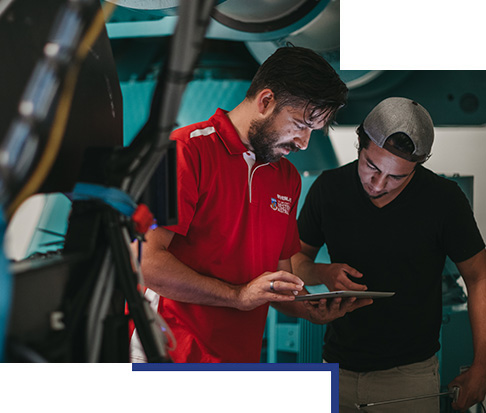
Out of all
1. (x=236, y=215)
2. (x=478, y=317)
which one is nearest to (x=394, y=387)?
(x=478, y=317)

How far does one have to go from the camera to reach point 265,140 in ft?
3.92

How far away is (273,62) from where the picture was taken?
1191 millimetres

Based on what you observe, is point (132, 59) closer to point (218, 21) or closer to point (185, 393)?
point (218, 21)

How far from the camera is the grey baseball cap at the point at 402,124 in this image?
4.01ft

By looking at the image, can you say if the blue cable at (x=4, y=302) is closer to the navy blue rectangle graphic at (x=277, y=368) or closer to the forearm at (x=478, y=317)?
the navy blue rectangle graphic at (x=277, y=368)

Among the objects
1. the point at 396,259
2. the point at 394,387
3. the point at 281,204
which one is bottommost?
the point at 394,387

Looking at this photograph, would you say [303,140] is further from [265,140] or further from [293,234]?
[293,234]

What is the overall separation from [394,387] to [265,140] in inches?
27.1

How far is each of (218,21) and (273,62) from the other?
0.54 ft

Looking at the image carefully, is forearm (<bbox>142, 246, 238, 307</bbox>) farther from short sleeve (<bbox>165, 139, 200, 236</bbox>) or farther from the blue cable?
the blue cable

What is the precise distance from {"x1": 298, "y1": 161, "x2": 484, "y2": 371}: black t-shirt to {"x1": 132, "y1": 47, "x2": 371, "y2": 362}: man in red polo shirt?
81 mm

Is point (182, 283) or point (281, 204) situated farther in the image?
point (281, 204)

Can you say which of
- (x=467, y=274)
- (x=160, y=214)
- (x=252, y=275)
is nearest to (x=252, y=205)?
(x=252, y=275)

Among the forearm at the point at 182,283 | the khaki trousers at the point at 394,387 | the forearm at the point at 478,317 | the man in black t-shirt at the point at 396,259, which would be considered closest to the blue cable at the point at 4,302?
the forearm at the point at 182,283
